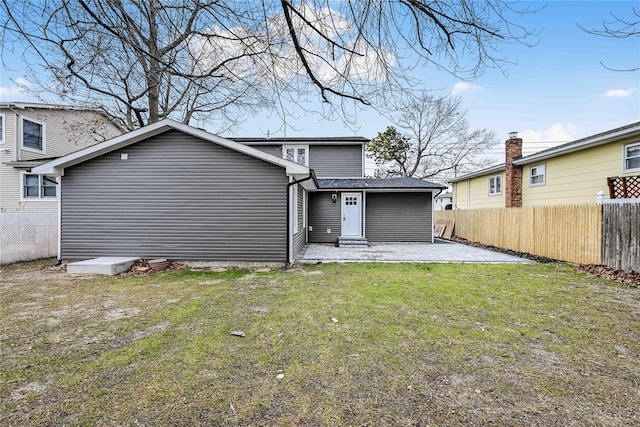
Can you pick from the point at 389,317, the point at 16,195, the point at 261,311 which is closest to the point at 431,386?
the point at 389,317

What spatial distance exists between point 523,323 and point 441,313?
1005 millimetres

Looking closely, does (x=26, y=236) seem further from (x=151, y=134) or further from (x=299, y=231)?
(x=299, y=231)

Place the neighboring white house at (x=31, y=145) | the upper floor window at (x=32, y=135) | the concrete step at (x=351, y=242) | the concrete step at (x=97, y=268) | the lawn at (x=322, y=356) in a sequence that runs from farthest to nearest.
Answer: the upper floor window at (x=32, y=135)
the neighboring white house at (x=31, y=145)
the concrete step at (x=351, y=242)
the concrete step at (x=97, y=268)
the lawn at (x=322, y=356)

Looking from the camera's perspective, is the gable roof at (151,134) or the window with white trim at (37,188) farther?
the window with white trim at (37,188)

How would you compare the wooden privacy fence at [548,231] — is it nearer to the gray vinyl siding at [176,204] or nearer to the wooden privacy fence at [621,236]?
the wooden privacy fence at [621,236]

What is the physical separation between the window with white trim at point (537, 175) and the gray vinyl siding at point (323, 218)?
856cm

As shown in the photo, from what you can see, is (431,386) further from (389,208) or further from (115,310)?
(389,208)

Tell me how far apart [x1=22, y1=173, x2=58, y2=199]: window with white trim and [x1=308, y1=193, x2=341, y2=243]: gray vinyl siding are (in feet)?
38.1

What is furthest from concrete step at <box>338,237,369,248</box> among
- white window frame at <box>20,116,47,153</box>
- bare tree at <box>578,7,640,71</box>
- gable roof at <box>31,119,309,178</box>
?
white window frame at <box>20,116,47,153</box>

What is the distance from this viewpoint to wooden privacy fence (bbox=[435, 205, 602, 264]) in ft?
25.7

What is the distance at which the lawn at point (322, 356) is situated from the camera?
2.19m

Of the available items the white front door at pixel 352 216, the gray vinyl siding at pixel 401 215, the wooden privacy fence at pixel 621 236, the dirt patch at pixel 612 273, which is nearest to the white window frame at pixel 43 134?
the white front door at pixel 352 216

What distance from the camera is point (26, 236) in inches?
364

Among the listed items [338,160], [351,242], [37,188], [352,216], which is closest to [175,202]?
[351,242]
